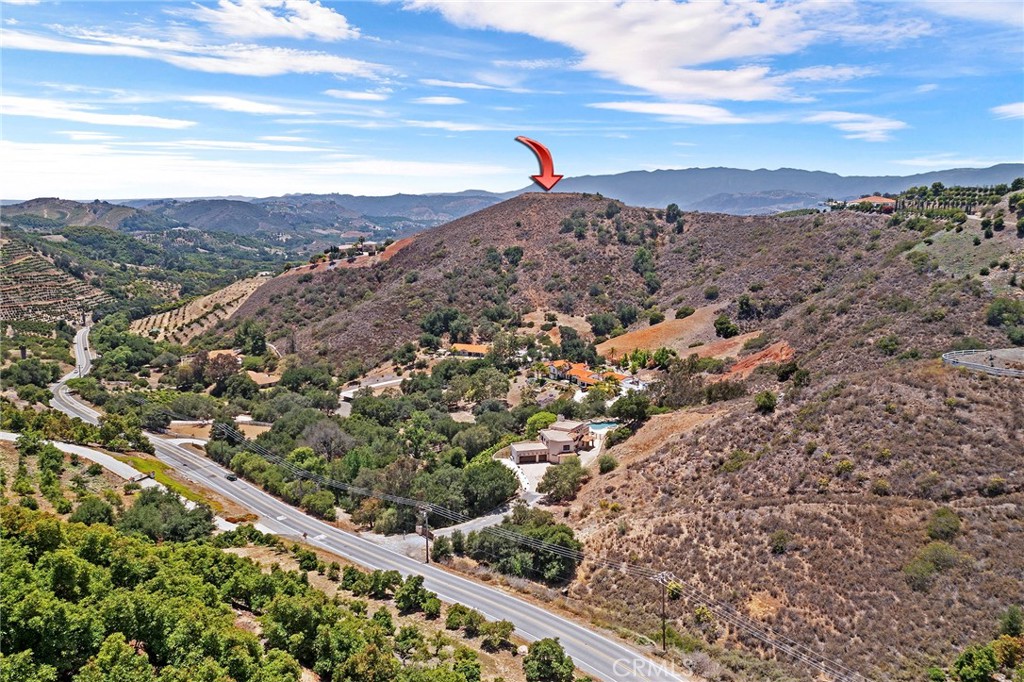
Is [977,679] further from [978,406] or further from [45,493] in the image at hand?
[45,493]

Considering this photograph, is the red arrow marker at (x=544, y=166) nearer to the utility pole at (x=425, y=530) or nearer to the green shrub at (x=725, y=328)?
the utility pole at (x=425, y=530)

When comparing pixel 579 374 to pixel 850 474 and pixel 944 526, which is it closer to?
pixel 850 474

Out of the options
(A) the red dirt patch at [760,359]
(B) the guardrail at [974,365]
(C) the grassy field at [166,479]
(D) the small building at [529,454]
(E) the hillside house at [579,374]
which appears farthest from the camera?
(E) the hillside house at [579,374]

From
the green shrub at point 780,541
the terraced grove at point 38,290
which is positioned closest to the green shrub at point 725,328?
the green shrub at point 780,541

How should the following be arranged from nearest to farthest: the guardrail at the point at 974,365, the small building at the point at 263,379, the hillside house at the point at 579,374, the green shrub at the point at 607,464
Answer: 1. the guardrail at the point at 974,365
2. the green shrub at the point at 607,464
3. the hillside house at the point at 579,374
4. the small building at the point at 263,379

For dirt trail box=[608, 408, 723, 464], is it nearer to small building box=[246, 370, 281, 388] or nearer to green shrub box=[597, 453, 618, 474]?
green shrub box=[597, 453, 618, 474]
